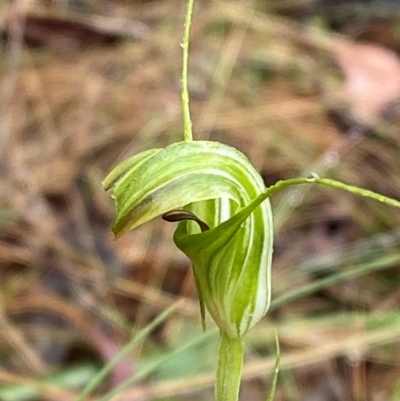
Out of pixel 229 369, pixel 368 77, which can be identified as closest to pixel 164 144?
pixel 368 77

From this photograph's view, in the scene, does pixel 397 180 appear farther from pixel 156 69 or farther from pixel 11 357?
pixel 11 357

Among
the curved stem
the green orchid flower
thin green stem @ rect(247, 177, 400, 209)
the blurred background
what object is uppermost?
thin green stem @ rect(247, 177, 400, 209)

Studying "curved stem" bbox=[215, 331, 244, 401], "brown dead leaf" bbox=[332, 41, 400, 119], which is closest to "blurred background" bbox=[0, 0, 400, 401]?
"brown dead leaf" bbox=[332, 41, 400, 119]

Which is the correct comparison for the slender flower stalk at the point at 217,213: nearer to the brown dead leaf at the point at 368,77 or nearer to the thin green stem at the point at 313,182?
the thin green stem at the point at 313,182

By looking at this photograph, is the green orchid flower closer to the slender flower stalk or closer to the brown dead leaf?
the slender flower stalk

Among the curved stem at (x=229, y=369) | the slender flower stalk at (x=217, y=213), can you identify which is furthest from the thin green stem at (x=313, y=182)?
the curved stem at (x=229, y=369)

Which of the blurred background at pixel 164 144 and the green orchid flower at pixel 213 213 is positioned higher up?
the green orchid flower at pixel 213 213
